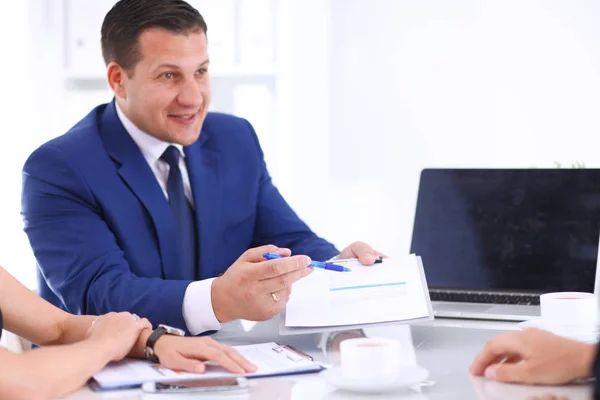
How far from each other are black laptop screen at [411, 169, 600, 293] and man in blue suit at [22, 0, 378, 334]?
0.97 ft

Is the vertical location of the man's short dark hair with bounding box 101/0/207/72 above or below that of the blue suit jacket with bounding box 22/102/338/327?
above

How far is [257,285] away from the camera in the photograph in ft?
5.42

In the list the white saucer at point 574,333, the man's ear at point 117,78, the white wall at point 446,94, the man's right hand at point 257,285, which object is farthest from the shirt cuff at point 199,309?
the white wall at point 446,94

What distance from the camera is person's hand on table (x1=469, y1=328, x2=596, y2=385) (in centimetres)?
126

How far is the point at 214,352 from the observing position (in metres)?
1.38

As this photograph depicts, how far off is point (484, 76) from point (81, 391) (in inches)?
103

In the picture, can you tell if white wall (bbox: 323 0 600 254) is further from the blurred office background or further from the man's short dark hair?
the man's short dark hair

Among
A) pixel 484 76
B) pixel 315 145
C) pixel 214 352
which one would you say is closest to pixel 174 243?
pixel 214 352

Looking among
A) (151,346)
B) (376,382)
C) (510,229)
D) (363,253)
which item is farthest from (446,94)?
(376,382)

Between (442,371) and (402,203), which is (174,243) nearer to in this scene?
(442,371)

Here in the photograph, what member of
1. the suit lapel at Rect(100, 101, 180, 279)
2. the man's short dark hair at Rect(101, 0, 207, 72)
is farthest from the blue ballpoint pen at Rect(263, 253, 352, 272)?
the man's short dark hair at Rect(101, 0, 207, 72)

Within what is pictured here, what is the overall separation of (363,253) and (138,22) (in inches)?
35.3

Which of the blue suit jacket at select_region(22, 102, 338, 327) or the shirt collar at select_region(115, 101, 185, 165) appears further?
the shirt collar at select_region(115, 101, 185, 165)

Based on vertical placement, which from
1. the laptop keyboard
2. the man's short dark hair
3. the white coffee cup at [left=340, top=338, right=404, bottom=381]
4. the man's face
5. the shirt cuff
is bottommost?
the laptop keyboard
